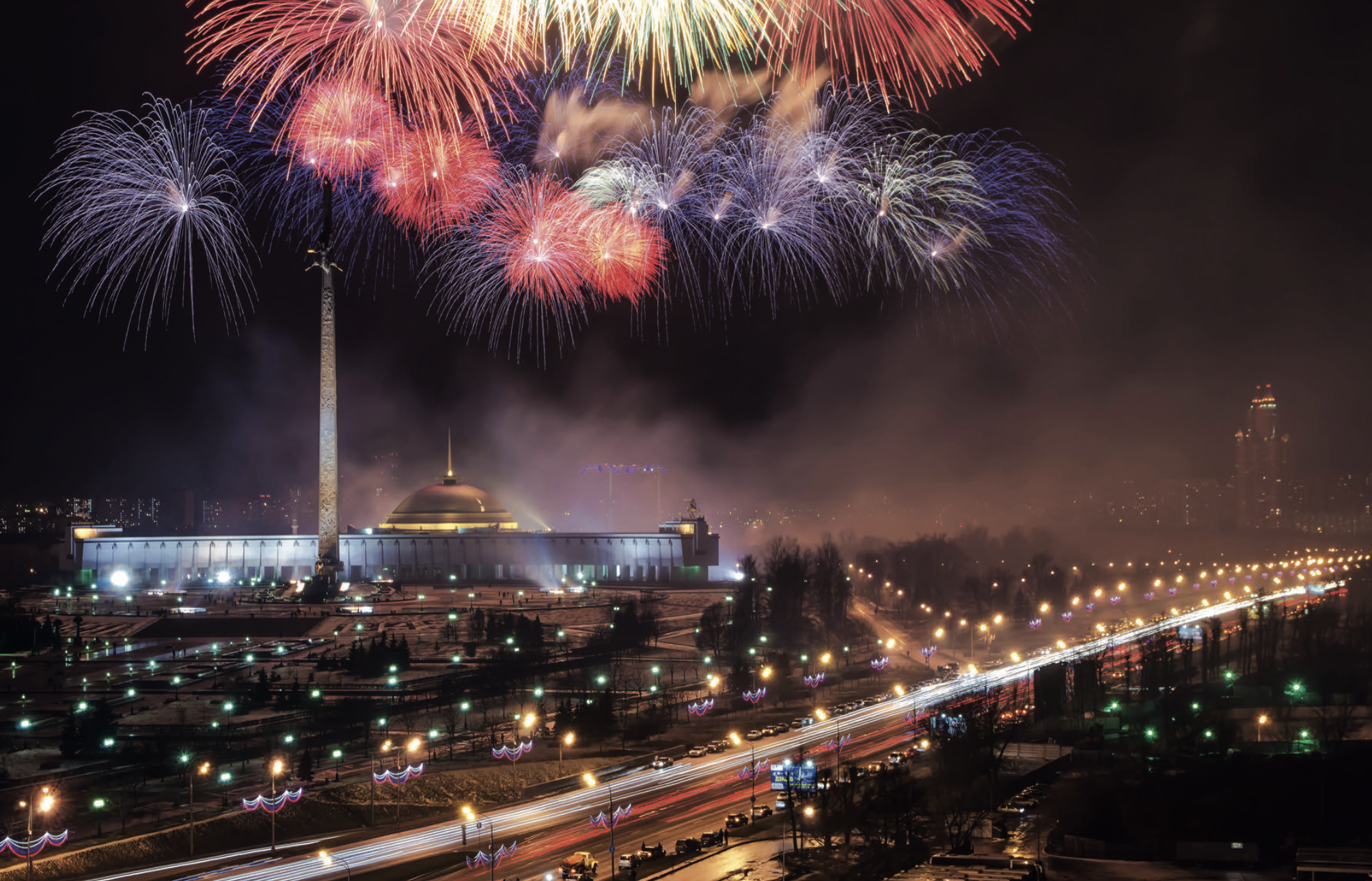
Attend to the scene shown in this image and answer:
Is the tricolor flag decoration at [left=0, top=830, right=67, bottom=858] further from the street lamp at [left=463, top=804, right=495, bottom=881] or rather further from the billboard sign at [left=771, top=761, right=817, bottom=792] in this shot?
the billboard sign at [left=771, top=761, right=817, bottom=792]

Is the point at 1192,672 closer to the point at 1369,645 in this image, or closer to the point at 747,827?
the point at 1369,645

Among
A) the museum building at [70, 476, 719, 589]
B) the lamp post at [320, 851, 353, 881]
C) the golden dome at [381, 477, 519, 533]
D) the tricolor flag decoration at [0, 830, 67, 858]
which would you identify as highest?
the golden dome at [381, 477, 519, 533]

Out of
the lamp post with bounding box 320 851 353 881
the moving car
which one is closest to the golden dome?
the lamp post with bounding box 320 851 353 881

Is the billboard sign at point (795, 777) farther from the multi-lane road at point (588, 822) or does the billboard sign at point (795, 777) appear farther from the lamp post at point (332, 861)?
the lamp post at point (332, 861)

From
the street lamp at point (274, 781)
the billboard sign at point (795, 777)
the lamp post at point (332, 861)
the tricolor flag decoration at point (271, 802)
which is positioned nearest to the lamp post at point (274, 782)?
the street lamp at point (274, 781)

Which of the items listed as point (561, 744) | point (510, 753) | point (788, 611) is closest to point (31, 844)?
point (510, 753)

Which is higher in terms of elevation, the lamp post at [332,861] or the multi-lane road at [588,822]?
the lamp post at [332,861]

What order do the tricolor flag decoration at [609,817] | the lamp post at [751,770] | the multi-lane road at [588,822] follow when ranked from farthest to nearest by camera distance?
1. the lamp post at [751,770]
2. the tricolor flag decoration at [609,817]
3. the multi-lane road at [588,822]

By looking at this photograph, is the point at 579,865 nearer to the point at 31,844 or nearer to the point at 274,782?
the point at 274,782
